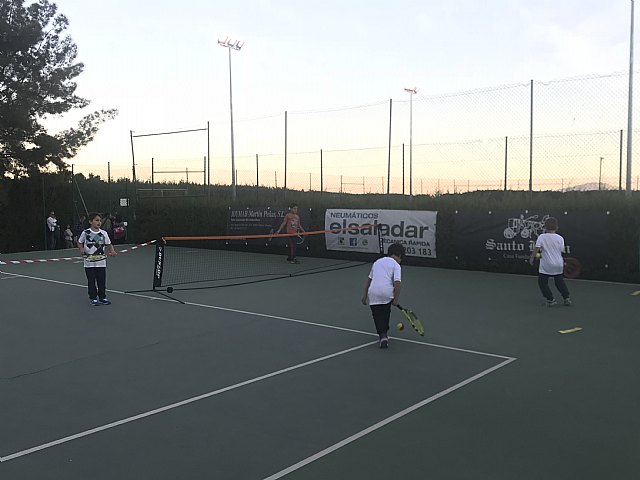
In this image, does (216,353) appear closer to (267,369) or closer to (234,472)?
(267,369)

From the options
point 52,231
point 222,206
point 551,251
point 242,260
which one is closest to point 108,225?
point 52,231

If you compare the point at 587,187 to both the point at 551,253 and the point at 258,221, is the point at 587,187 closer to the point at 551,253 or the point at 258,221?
the point at 551,253

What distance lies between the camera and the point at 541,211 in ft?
50.6

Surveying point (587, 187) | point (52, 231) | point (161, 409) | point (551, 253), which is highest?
point (587, 187)

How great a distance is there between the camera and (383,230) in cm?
1852

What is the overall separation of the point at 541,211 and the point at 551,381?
9.91 meters

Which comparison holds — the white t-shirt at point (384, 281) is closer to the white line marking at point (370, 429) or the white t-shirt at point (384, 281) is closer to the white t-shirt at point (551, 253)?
the white line marking at point (370, 429)

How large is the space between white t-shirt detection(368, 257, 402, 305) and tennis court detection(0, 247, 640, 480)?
667 millimetres

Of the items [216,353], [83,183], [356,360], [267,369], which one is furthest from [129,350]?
[83,183]

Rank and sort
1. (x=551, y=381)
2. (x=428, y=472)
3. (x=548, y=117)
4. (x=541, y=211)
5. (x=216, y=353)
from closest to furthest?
(x=428, y=472), (x=551, y=381), (x=216, y=353), (x=541, y=211), (x=548, y=117)

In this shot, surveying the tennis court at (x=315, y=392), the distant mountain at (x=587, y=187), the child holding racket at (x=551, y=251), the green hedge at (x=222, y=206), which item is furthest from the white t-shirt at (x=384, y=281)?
the distant mountain at (x=587, y=187)

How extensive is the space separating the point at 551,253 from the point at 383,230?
27.1ft

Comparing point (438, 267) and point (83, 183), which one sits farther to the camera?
point (83, 183)

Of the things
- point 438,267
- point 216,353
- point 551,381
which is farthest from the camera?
point 438,267
